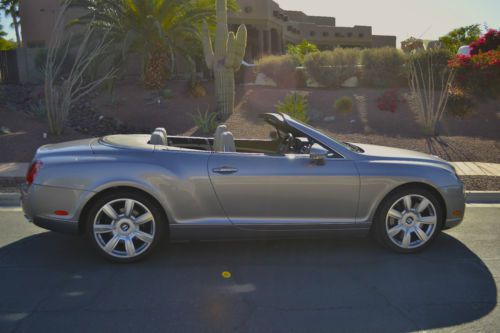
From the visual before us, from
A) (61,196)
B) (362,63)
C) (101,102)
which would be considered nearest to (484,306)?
(61,196)

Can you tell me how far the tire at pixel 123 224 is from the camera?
15.7ft

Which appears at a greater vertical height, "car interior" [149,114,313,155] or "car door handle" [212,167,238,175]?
"car interior" [149,114,313,155]

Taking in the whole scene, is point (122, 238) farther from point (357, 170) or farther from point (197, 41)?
point (197, 41)

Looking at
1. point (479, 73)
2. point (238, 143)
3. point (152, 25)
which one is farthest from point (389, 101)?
point (238, 143)

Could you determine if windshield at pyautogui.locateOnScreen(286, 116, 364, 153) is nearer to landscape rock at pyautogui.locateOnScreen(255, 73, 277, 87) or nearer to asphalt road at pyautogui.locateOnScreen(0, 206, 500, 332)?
asphalt road at pyautogui.locateOnScreen(0, 206, 500, 332)

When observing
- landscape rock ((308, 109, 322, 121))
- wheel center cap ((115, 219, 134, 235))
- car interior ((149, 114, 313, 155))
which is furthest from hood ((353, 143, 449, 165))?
landscape rock ((308, 109, 322, 121))

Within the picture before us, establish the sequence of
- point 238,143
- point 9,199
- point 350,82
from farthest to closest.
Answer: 1. point 350,82
2. point 9,199
3. point 238,143

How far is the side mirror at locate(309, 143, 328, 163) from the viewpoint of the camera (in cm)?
502

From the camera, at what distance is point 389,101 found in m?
16.4

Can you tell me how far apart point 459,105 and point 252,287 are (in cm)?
1314

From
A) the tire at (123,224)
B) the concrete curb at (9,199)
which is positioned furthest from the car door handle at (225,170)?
the concrete curb at (9,199)

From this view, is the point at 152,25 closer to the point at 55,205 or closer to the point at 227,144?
the point at 227,144

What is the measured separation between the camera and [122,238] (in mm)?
4844

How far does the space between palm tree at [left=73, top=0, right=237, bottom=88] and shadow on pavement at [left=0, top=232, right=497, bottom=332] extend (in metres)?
12.4
